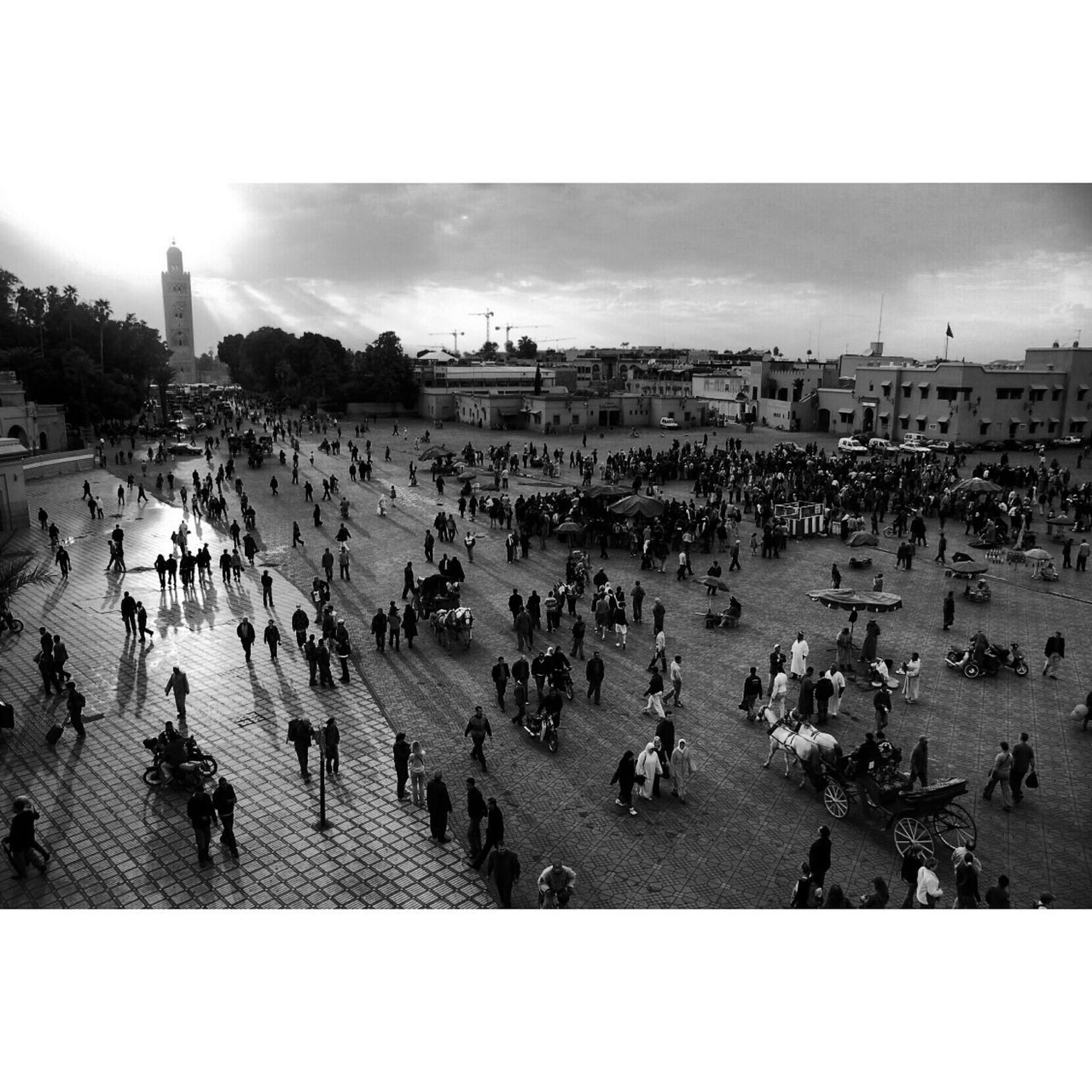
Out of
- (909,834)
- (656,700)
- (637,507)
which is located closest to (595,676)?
(656,700)

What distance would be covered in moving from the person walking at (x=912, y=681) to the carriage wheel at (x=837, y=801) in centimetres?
355

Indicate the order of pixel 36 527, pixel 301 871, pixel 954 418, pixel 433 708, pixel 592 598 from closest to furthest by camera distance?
pixel 301 871 → pixel 433 708 → pixel 592 598 → pixel 36 527 → pixel 954 418

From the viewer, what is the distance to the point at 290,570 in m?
19.6

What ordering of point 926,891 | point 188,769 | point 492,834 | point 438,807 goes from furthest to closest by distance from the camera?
1. point 188,769
2. point 438,807
3. point 492,834
4. point 926,891

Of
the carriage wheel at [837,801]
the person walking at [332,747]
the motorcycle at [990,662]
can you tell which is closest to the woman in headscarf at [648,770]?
the carriage wheel at [837,801]

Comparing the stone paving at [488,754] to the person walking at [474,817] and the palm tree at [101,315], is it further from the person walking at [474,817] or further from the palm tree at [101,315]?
the palm tree at [101,315]

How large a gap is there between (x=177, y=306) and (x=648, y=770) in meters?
131

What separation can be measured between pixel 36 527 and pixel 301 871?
844 inches

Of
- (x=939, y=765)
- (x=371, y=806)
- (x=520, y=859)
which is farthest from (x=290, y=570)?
(x=939, y=765)

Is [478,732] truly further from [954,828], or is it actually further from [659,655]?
[954,828]

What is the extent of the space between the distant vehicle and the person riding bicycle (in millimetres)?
39290

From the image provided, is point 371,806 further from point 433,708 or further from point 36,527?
point 36,527

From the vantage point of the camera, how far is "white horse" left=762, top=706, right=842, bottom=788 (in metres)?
9.21

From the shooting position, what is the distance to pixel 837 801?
8.91 m
